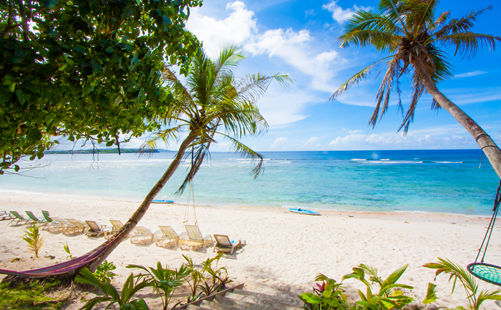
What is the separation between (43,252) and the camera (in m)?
5.52

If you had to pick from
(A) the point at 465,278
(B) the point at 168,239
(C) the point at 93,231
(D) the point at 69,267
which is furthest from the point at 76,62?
(C) the point at 93,231

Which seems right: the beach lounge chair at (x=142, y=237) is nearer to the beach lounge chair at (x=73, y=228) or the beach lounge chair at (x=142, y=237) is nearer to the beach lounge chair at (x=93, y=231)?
the beach lounge chair at (x=93, y=231)

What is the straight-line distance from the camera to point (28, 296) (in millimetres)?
2439

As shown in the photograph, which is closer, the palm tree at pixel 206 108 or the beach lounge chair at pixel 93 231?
the palm tree at pixel 206 108

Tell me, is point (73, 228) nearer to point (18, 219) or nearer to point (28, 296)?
point (18, 219)

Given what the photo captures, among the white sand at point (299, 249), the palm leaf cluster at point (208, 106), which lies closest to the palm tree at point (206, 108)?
the palm leaf cluster at point (208, 106)

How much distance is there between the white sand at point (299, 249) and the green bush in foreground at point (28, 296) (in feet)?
3.71

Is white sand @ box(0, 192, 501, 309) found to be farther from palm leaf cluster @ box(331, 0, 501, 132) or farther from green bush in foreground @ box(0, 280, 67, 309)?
palm leaf cluster @ box(331, 0, 501, 132)

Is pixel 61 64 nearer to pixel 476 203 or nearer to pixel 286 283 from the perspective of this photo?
pixel 286 283

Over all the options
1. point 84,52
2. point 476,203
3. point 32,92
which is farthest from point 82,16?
point 476,203

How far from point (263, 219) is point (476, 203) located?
15220 millimetres

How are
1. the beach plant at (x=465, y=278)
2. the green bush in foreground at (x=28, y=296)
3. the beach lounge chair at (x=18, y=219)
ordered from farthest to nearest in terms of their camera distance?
the beach lounge chair at (x=18, y=219) → the green bush in foreground at (x=28, y=296) → the beach plant at (x=465, y=278)

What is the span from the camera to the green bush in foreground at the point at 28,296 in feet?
7.77

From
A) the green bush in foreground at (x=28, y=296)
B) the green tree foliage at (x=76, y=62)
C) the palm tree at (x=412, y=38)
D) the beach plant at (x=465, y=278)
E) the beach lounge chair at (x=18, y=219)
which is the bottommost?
the beach lounge chair at (x=18, y=219)
